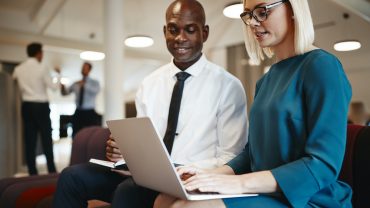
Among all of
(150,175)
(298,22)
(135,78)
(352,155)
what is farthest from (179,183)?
(135,78)

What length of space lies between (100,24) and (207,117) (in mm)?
8143

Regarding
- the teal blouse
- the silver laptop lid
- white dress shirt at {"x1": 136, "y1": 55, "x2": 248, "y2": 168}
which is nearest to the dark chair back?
white dress shirt at {"x1": 136, "y1": 55, "x2": 248, "y2": 168}

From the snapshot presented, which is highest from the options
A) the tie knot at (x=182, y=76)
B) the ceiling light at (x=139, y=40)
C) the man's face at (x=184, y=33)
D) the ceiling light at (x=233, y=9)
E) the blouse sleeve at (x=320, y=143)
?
the ceiling light at (x=233, y=9)

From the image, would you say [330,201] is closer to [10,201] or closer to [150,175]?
[150,175]

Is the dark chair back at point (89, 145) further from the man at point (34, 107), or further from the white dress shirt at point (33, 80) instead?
the white dress shirt at point (33, 80)

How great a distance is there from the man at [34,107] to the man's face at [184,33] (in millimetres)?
3113

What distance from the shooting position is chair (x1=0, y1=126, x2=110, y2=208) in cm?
220

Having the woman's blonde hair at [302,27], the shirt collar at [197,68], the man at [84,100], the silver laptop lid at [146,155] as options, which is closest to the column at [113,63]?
the man at [84,100]

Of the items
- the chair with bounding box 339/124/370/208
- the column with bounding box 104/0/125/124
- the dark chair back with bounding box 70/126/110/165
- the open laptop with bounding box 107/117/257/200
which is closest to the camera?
the open laptop with bounding box 107/117/257/200

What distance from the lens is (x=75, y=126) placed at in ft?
18.0

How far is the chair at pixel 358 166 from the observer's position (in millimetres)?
1273

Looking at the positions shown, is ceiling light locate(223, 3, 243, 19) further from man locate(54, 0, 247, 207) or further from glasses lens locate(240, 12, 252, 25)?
glasses lens locate(240, 12, 252, 25)

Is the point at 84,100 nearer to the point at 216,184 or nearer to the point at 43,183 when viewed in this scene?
the point at 43,183

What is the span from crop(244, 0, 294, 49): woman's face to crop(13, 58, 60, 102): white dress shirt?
3895mm
